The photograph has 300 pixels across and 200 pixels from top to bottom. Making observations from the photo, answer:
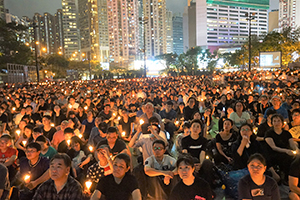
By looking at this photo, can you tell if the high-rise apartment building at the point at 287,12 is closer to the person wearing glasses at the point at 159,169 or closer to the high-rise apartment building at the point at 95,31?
the high-rise apartment building at the point at 95,31

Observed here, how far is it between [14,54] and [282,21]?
171m

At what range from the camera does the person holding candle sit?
12.9 ft

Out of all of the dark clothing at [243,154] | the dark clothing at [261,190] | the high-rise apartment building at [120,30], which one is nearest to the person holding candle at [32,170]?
the dark clothing at [261,190]

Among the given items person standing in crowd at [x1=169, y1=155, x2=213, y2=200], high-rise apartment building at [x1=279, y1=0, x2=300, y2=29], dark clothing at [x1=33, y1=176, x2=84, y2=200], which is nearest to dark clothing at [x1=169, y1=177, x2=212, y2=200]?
person standing in crowd at [x1=169, y1=155, x2=213, y2=200]

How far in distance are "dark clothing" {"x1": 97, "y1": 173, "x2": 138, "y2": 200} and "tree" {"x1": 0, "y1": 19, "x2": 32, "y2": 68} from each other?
38436 millimetres

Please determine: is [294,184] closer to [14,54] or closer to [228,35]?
[14,54]

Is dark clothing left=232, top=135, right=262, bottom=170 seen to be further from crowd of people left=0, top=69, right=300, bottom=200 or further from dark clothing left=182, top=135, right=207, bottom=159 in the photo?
dark clothing left=182, top=135, right=207, bottom=159

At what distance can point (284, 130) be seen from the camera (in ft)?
16.5

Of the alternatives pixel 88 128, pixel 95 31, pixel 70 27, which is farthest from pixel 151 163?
pixel 70 27

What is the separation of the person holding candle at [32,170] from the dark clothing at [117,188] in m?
1.32

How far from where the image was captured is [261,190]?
119 inches

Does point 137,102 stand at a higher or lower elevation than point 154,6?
lower

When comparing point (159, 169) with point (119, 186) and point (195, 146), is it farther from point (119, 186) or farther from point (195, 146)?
point (195, 146)

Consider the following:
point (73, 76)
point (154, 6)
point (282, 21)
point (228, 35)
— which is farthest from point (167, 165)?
point (282, 21)
